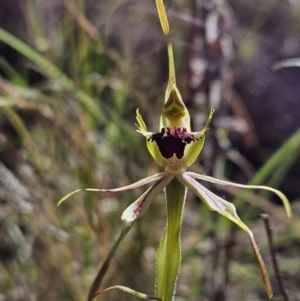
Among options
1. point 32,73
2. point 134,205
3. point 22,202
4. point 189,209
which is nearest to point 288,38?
point 32,73

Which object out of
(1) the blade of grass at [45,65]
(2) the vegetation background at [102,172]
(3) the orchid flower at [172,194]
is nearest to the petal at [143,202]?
(3) the orchid flower at [172,194]

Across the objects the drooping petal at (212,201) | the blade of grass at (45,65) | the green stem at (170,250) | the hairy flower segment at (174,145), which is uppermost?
the blade of grass at (45,65)

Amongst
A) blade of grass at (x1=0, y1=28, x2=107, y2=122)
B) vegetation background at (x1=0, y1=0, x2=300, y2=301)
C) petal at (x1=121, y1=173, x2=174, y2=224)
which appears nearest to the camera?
petal at (x1=121, y1=173, x2=174, y2=224)

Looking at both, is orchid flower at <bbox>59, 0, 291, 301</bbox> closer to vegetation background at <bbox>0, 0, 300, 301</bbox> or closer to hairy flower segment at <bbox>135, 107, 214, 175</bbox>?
hairy flower segment at <bbox>135, 107, 214, 175</bbox>

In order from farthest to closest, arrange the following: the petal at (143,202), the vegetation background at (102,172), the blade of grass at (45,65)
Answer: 1. the vegetation background at (102,172)
2. the blade of grass at (45,65)
3. the petal at (143,202)

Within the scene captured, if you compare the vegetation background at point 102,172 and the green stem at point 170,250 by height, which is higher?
the vegetation background at point 102,172

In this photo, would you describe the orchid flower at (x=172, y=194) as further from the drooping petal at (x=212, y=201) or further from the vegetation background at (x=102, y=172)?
the vegetation background at (x=102, y=172)

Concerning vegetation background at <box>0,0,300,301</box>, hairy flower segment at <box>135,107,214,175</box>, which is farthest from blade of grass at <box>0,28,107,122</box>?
hairy flower segment at <box>135,107,214,175</box>

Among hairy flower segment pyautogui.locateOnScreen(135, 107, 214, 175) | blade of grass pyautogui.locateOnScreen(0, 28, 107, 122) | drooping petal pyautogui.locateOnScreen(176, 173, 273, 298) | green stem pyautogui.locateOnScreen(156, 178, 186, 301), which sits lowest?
green stem pyautogui.locateOnScreen(156, 178, 186, 301)
